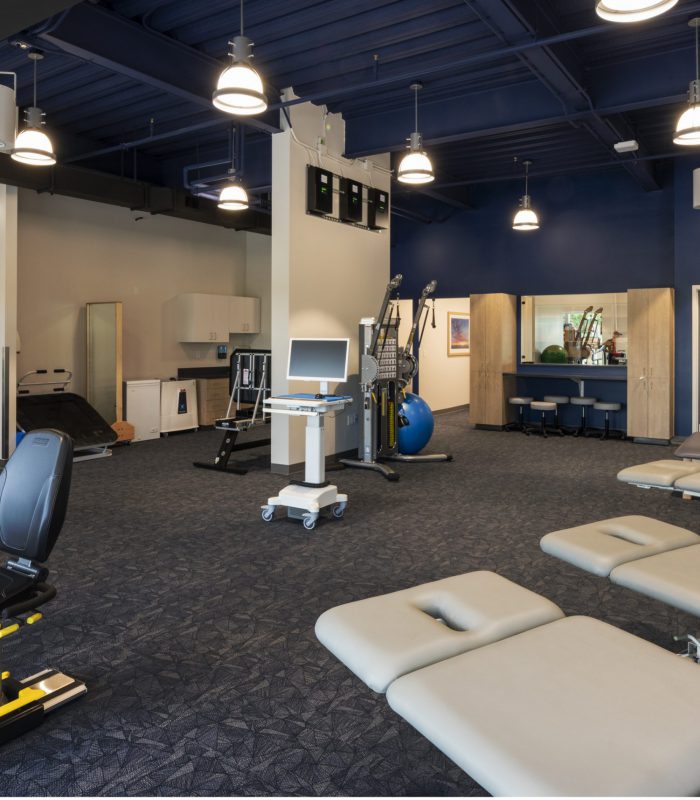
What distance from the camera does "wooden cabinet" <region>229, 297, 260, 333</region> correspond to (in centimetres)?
1073

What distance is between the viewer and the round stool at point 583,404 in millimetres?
9719

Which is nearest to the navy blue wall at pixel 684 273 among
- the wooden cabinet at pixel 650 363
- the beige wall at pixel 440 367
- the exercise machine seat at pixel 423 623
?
the wooden cabinet at pixel 650 363

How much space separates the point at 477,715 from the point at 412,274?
35.3 feet

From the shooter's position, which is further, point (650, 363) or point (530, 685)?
point (650, 363)

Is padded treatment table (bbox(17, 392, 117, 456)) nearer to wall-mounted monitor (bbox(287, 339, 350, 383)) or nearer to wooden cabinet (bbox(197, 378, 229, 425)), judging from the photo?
wooden cabinet (bbox(197, 378, 229, 425))

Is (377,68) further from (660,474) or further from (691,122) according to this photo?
(660,474)

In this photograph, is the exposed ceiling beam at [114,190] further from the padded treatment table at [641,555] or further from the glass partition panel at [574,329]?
the padded treatment table at [641,555]

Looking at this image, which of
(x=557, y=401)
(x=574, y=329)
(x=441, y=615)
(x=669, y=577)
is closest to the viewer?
(x=441, y=615)

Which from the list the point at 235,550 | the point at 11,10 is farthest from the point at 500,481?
the point at 11,10

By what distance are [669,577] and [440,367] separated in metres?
11.0

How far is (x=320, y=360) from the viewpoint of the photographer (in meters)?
5.77

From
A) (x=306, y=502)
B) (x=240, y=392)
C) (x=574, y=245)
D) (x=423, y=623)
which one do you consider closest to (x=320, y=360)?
(x=306, y=502)

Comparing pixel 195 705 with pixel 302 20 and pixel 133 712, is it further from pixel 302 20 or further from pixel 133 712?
pixel 302 20

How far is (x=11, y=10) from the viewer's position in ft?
9.05
